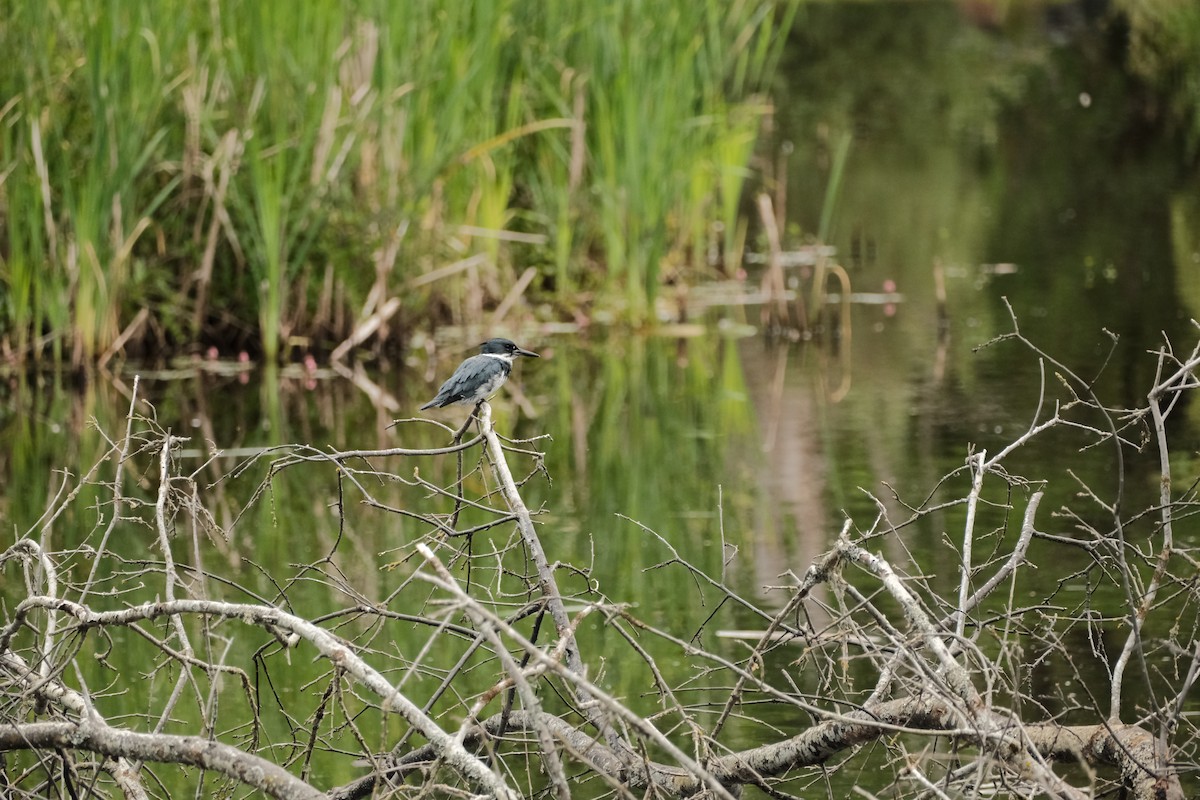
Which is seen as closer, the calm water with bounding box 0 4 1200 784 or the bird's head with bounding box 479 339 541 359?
the bird's head with bounding box 479 339 541 359

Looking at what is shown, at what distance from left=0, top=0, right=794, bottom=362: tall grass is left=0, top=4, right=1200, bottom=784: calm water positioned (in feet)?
1.47

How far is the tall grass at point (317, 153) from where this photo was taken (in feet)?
30.6

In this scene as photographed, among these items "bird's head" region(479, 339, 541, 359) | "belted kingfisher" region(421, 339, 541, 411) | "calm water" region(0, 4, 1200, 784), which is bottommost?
"calm water" region(0, 4, 1200, 784)

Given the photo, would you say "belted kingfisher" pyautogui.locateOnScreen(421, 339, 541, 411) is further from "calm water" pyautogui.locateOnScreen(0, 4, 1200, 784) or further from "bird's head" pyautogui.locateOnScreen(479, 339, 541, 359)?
"calm water" pyautogui.locateOnScreen(0, 4, 1200, 784)

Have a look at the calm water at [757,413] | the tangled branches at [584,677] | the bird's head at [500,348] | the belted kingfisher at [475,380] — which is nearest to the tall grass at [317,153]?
the calm water at [757,413]

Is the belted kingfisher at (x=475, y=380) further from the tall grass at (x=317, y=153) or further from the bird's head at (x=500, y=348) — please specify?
the tall grass at (x=317, y=153)

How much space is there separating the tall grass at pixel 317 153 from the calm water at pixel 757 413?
1.47 ft

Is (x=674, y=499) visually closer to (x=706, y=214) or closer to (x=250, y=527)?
(x=250, y=527)

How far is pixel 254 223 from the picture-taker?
9680 millimetres

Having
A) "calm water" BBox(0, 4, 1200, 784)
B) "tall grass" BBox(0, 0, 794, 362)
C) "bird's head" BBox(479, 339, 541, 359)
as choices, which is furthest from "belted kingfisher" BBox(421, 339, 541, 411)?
"tall grass" BBox(0, 0, 794, 362)

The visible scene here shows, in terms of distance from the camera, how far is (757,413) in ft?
30.6

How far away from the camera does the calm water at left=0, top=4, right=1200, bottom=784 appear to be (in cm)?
683

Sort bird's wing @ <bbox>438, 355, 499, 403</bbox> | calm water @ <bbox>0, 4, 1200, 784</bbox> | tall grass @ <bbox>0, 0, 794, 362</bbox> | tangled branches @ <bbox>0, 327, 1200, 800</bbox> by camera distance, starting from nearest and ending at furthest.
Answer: tangled branches @ <bbox>0, 327, 1200, 800</bbox> → bird's wing @ <bbox>438, 355, 499, 403</bbox> → calm water @ <bbox>0, 4, 1200, 784</bbox> → tall grass @ <bbox>0, 0, 794, 362</bbox>

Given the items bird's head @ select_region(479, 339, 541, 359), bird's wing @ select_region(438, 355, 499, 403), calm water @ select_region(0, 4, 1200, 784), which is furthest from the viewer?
calm water @ select_region(0, 4, 1200, 784)
